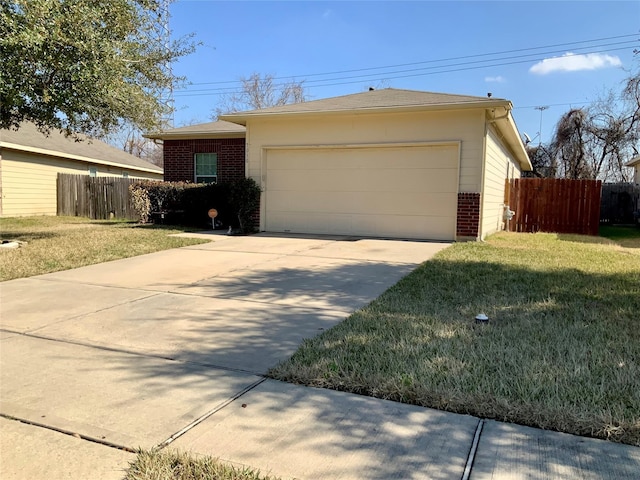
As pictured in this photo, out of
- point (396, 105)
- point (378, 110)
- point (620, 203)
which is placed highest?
point (396, 105)

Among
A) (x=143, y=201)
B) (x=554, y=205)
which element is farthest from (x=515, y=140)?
(x=143, y=201)

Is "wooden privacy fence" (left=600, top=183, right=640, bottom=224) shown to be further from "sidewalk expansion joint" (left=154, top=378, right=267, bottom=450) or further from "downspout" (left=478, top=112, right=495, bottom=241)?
"sidewalk expansion joint" (left=154, top=378, right=267, bottom=450)

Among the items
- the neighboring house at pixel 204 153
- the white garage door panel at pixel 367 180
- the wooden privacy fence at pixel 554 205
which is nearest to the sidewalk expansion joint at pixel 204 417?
the white garage door panel at pixel 367 180

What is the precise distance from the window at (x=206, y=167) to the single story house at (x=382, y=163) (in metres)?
3.71

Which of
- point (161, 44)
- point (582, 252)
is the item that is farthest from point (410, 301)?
point (161, 44)

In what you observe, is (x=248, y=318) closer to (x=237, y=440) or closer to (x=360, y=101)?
(x=237, y=440)

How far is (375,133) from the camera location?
438 inches

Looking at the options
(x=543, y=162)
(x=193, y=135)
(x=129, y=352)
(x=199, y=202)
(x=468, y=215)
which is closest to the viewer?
(x=129, y=352)

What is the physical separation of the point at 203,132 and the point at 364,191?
268 inches

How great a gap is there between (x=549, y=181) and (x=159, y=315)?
1419 cm

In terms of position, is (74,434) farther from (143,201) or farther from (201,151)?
(201,151)

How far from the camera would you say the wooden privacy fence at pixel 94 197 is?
17609 millimetres

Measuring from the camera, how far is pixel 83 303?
5.02 meters

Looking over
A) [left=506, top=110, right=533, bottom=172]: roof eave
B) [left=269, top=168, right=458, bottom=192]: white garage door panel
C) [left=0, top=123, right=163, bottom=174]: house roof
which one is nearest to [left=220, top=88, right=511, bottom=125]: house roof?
[left=506, top=110, right=533, bottom=172]: roof eave
